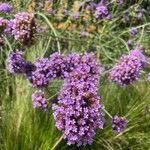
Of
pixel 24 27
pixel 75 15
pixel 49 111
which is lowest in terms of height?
pixel 49 111

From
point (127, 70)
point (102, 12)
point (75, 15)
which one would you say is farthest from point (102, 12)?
point (127, 70)

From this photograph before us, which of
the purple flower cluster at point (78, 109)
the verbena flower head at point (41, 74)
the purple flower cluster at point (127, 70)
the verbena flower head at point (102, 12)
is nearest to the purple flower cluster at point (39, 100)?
the verbena flower head at point (41, 74)

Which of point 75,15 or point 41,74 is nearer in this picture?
point 41,74

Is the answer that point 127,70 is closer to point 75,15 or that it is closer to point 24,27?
point 24,27

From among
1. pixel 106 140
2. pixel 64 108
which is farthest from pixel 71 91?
pixel 106 140

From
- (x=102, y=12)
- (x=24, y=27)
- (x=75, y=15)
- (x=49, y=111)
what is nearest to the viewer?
(x=24, y=27)

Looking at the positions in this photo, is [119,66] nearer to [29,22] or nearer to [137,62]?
[137,62]

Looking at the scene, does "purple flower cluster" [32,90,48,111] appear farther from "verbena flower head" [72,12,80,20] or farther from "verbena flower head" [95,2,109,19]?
"verbena flower head" [72,12,80,20]

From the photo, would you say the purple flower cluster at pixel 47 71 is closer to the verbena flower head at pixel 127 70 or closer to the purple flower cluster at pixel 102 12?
the verbena flower head at pixel 127 70

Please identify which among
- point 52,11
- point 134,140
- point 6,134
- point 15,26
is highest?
point 15,26
